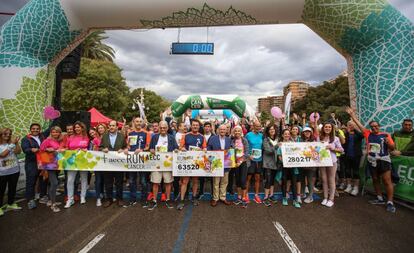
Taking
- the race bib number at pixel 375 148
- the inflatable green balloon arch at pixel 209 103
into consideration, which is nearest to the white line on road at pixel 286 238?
the race bib number at pixel 375 148

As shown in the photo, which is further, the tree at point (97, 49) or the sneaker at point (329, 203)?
the tree at point (97, 49)

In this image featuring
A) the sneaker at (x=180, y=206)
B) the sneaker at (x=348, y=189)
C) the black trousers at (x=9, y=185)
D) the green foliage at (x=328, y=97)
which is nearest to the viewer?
the black trousers at (x=9, y=185)

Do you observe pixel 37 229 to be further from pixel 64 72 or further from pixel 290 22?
pixel 290 22

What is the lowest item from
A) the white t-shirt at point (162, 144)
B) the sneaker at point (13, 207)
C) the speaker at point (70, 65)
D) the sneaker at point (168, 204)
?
the sneaker at point (13, 207)

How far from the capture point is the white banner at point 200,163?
5066 millimetres

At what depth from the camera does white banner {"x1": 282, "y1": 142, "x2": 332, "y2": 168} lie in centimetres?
522

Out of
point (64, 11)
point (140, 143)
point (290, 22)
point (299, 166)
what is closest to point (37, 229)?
point (140, 143)

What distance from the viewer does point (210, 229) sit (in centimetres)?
392

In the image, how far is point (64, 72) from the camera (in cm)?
931

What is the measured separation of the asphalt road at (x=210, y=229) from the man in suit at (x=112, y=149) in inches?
11.5

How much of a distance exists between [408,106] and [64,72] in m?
11.9

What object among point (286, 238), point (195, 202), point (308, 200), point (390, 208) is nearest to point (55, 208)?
point (195, 202)

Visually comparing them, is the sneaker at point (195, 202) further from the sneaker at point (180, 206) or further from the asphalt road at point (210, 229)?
the sneaker at point (180, 206)

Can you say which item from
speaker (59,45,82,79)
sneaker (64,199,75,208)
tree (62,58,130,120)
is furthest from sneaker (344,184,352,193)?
tree (62,58,130,120)
